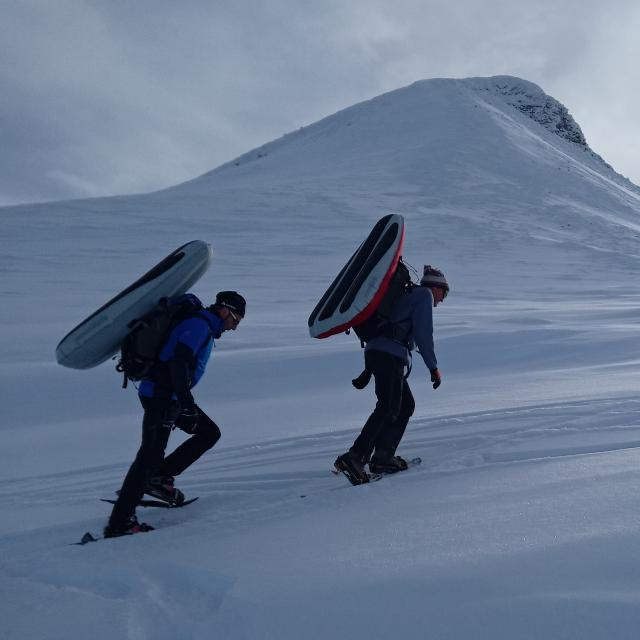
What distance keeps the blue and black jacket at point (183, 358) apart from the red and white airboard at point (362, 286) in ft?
2.31

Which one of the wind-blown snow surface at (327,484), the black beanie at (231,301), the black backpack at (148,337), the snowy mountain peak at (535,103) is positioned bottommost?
the wind-blown snow surface at (327,484)

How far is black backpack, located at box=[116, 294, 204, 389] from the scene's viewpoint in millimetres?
3471

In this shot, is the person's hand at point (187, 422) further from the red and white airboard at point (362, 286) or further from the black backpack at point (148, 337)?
the red and white airboard at point (362, 286)

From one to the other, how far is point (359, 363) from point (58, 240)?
16005 millimetres

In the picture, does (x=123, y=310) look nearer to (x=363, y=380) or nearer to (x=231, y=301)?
(x=231, y=301)

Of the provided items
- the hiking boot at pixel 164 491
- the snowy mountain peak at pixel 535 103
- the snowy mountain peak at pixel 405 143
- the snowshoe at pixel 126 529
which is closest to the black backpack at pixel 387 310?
the hiking boot at pixel 164 491

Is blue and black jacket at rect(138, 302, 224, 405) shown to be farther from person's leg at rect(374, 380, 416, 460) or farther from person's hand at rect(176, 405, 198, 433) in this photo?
person's leg at rect(374, 380, 416, 460)

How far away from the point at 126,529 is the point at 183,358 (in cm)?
104

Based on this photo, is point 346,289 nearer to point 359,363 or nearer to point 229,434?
point 229,434

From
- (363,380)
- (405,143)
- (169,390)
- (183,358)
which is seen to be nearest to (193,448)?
(169,390)

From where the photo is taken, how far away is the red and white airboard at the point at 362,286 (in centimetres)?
380

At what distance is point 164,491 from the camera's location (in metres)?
3.94

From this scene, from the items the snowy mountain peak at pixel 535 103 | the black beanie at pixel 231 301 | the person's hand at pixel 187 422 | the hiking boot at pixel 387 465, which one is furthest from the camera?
the snowy mountain peak at pixel 535 103

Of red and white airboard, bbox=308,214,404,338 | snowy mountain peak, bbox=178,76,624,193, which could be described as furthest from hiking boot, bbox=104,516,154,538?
snowy mountain peak, bbox=178,76,624,193
